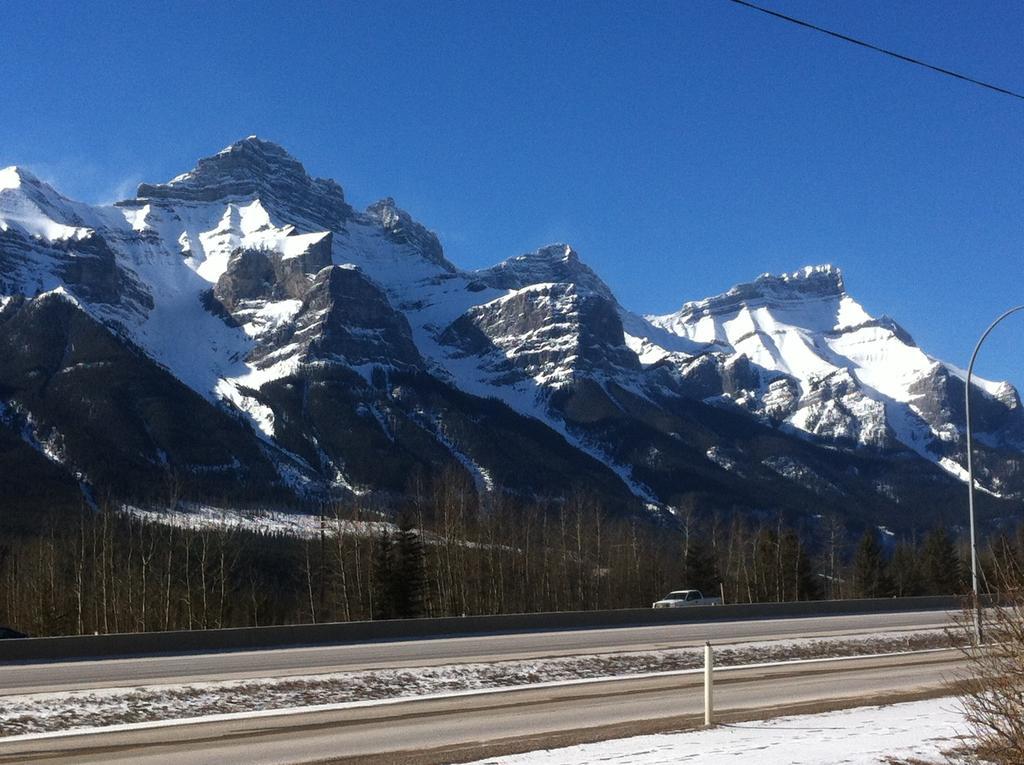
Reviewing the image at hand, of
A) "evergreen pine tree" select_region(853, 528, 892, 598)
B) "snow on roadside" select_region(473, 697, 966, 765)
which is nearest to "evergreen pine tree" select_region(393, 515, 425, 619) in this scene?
"evergreen pine tree" select_region(853, 528, 892, 598)

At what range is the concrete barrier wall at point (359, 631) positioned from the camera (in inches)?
1366

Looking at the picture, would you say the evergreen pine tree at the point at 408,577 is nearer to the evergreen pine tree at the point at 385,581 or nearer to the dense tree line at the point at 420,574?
the dense tree line at the point at 420,574

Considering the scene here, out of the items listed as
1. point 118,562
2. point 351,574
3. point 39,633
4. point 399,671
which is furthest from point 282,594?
point 399,671

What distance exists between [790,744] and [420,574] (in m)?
52.8

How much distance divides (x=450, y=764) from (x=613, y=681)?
13.8 m

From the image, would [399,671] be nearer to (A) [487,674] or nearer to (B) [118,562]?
(A) [487,674]

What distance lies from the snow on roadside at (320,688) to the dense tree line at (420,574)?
3399 centimetres

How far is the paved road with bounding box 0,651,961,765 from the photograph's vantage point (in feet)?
60.0

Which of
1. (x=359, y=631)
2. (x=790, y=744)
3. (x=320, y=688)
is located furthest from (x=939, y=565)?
(x=790, y=744)

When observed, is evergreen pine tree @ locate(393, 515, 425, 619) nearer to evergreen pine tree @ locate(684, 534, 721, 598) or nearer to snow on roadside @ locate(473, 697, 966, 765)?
evergreen pine tree @ locate(684, 534, 721, 598)

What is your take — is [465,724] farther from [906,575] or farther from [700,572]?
[906,575]

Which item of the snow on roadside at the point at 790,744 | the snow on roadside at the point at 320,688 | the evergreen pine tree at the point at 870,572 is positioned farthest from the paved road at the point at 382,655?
the evergreen pine tree at the point at 870,572

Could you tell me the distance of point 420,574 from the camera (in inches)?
2707

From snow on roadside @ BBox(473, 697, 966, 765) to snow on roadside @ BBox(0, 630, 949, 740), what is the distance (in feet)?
31.6
